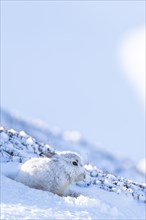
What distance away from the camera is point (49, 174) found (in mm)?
15414

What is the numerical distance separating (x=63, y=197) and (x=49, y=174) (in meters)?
1.18

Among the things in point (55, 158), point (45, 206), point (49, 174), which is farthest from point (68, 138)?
point (45, 206)

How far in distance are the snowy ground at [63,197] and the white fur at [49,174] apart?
0.44m

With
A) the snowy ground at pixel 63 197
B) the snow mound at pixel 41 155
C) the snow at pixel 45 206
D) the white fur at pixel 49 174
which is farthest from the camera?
the snow mound at pixel 41 155

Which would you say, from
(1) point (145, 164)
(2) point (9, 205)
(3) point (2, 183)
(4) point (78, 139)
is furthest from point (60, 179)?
(4) point (78, 139)

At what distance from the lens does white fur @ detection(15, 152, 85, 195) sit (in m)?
15.2

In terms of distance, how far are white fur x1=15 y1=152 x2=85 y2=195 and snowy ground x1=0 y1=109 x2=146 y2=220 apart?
438 millimetres

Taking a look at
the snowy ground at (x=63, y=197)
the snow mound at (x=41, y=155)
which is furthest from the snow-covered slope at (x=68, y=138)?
the snowy ground at (x=63, y=197)

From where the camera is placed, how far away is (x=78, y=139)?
163625 mm

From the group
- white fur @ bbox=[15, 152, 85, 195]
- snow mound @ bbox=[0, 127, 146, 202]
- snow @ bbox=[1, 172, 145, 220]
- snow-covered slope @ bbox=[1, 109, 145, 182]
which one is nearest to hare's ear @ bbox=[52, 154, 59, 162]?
white fur @ bbox=[15, 152, 85, 195]

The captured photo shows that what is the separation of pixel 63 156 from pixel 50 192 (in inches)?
94.7

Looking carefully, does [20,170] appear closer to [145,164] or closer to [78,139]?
[145,164]

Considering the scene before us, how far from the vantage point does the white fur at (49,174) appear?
49.8 ft

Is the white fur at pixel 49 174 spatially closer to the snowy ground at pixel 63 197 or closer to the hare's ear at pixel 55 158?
the hare's ear at pixel 55 158
